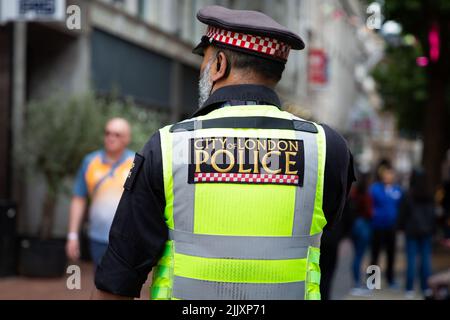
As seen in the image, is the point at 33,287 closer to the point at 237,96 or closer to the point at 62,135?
the point at 62,135

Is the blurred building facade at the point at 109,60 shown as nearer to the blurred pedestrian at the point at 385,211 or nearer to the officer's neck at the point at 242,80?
the blurred pedestrian at the point at 385,211

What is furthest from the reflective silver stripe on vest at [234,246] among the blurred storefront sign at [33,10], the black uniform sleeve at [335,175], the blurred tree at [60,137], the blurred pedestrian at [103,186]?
the blurred storefront sign at [33,10]

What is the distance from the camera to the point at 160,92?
19328mm

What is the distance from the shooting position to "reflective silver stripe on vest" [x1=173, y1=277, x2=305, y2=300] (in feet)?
7.84

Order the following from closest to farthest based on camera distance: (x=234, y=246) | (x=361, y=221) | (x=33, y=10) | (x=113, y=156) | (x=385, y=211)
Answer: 1. (x=234, y=246)
2. (x=113, y=156)
3. (x=33, y=10)
4. (x=385, y=211)
5. (x=361, y=221)

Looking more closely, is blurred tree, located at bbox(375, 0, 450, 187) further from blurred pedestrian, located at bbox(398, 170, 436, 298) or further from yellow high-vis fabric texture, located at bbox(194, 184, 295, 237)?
yellow high-vis fabric texture, located at bbox(194, 184, 295, 237)

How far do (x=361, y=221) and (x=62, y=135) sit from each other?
14.8 ft

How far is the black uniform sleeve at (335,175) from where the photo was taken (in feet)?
8.29

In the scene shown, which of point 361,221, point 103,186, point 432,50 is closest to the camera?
point 103,186

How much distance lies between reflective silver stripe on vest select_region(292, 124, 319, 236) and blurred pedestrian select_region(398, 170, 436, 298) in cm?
913

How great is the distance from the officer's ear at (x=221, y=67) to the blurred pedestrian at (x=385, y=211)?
9772 millimetres

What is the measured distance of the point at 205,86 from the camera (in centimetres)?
267

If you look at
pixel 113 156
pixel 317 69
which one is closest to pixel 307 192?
pixel 113 156
